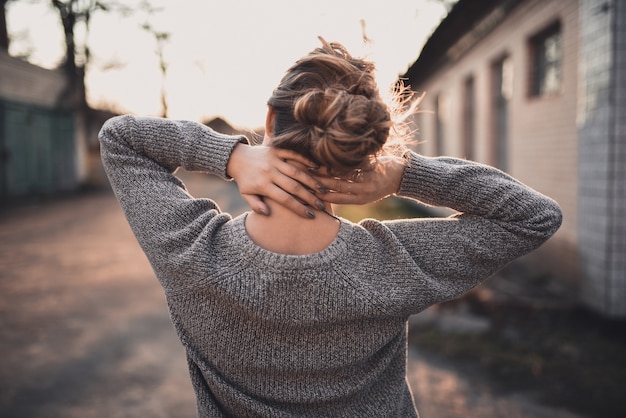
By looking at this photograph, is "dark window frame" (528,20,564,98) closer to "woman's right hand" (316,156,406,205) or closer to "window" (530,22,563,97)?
"window" (530,22,563,97)

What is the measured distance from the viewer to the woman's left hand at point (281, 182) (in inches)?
50.0

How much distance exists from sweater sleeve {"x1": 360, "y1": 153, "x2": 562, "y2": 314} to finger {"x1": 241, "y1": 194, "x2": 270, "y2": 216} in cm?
29

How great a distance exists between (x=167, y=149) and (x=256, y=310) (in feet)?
1.64

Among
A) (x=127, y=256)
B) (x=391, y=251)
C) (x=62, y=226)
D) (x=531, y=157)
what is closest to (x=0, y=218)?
(x=62, y=226)

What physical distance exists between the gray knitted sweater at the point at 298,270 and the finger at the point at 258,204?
71 mm

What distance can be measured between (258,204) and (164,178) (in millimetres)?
298

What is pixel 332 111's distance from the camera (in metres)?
1.20

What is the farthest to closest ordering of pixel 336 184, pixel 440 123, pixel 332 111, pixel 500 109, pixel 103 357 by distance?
pixel 440 123
pixel 500 109
pixel 103 357
pixel 336 184
pixel 332 111

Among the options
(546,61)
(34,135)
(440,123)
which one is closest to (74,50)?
(34,135)

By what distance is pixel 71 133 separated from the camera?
18656 mm

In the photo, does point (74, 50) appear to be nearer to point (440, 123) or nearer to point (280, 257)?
point (440, 123)

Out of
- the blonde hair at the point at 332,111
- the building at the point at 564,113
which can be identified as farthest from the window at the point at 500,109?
the blonde hair at the point at 332,111

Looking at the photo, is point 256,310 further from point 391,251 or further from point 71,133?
point 71,133

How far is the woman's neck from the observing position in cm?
132
